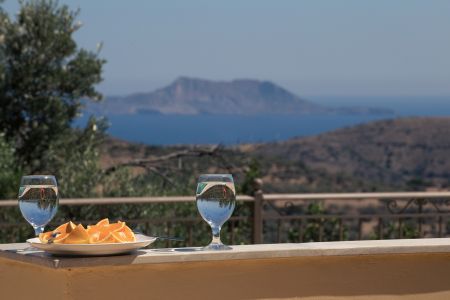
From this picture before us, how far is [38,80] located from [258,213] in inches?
252

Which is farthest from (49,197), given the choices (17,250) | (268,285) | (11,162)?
(11,162)

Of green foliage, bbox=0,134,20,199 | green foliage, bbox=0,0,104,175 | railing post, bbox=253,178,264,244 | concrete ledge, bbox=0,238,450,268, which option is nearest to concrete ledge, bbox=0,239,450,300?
concrete ledge, bbox=0,238,450,268

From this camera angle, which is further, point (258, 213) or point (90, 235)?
point (258, 213)

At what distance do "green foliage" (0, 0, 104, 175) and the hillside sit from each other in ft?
96.3

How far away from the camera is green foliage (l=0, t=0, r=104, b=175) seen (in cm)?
1345

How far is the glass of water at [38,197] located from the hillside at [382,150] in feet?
127

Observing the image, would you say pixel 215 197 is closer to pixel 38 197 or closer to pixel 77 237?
pixel 77 237

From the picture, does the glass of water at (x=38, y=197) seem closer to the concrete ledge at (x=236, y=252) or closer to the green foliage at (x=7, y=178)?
the concrete ledge at (x=236, y=252)

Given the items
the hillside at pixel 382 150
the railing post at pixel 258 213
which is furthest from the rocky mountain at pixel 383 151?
the railing post at pixel 258 213

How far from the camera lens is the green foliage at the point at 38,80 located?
44.1ft

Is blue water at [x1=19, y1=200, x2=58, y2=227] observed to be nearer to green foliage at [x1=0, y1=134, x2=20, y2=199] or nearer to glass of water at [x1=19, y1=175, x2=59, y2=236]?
glass of water at [x1=19, y1=175, x2=59, y2=236]

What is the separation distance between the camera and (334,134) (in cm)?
4988

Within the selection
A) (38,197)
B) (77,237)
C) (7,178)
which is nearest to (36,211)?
(38,197)

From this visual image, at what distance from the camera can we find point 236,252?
137 inches
